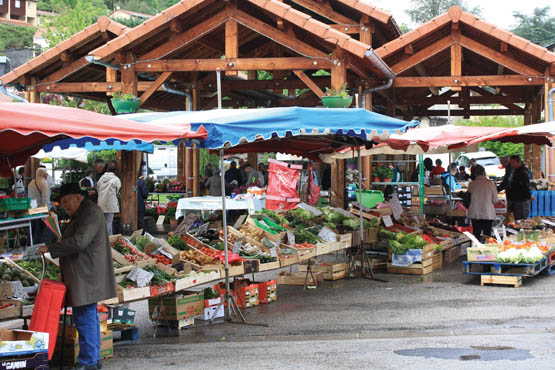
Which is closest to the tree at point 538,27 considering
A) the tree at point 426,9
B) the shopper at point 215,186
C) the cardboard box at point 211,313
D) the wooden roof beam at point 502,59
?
the tree at point 426,9

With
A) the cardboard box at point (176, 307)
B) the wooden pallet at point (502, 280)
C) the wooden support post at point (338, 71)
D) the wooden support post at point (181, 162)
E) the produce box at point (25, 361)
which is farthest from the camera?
the wooden support post at point (181, 162)

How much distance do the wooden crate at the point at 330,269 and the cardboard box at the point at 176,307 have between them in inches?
142

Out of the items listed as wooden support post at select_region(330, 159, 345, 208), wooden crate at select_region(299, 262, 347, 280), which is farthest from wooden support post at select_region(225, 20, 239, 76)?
wooden crate at select_region(299, 262, 347, 280)

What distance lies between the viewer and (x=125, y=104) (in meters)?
15.8

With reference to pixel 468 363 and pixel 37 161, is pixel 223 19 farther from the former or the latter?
pixel 468 363

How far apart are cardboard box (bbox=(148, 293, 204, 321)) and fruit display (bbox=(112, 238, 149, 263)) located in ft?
1.79

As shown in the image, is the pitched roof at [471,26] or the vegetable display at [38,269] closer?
the vegetable display at [38,269]

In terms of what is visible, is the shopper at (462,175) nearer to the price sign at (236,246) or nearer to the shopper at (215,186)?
the shopper at (215,186)

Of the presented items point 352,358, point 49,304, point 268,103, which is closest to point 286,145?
point 352,358

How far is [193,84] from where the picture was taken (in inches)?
789

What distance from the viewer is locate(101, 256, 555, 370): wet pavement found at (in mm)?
6988

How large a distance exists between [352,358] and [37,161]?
1529cm

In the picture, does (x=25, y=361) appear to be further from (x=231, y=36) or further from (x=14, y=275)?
(x=231, y=36)

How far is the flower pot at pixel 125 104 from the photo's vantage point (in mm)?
15766
